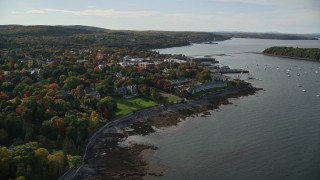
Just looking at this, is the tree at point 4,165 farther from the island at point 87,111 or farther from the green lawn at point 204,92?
the green lawn at point 204,92

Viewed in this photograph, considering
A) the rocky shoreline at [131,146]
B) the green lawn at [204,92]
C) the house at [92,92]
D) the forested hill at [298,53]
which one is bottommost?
the rocky shoreline at [131,146]

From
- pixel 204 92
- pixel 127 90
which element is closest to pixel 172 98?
pixel 127 90

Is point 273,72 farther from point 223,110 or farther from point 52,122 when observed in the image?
point 52,122

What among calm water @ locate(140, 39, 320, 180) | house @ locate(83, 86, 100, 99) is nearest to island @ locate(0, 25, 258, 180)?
house @ locate(83, 86, 100, 99)

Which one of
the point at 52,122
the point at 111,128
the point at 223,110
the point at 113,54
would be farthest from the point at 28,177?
the point at 113,54

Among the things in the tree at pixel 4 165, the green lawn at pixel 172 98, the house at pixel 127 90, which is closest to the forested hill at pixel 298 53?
the green lawn at pixel 172 98

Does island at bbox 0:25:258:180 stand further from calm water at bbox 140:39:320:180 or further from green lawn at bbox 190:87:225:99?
calm water at bbox 140:39:320:180

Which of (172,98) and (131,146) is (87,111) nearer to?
(131,146)
